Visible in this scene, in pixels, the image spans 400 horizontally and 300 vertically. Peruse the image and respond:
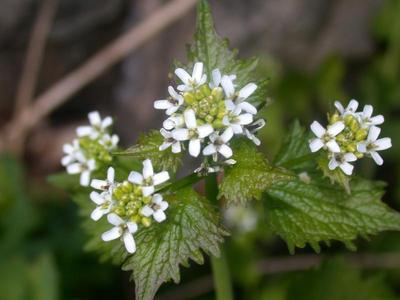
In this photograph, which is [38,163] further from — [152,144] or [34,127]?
[152,144]

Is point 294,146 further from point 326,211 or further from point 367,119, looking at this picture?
point 367,119

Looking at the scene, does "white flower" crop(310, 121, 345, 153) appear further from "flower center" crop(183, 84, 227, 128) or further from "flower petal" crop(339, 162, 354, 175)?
"flower center" crop(183, 84, 227, 128)

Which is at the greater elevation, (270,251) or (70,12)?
(70,12)

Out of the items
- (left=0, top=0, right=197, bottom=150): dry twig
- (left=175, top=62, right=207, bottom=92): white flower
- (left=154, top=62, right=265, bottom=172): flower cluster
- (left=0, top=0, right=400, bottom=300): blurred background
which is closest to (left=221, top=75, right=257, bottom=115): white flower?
(left=154, top=62, right=265, bottom=172): flower cluster

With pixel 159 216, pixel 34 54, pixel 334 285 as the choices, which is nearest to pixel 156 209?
pixel 159 216

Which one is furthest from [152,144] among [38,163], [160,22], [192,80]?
[38,163]

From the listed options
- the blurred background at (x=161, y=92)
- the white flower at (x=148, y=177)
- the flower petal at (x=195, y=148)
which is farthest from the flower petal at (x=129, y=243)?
the blurred background at (x=161, y=92)

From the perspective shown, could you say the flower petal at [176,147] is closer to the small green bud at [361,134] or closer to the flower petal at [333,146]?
the flower petal at [333,146]
